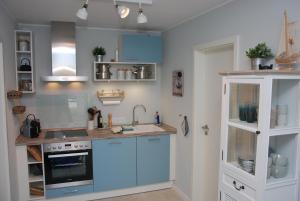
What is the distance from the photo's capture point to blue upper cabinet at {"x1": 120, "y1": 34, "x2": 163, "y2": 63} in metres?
3.67

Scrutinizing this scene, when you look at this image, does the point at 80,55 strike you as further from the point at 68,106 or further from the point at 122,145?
the point at 122,145

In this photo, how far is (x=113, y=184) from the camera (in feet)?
11.2

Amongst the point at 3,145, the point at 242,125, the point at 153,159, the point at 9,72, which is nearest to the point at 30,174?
the point at 3,145

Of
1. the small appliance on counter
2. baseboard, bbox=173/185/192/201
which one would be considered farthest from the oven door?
baseboard, bbox=173/185/192/201

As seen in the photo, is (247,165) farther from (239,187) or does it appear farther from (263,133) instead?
(263,133)

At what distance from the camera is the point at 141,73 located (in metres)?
3.90

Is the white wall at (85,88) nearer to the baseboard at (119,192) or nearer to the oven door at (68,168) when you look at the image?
the oven door at (68,168)

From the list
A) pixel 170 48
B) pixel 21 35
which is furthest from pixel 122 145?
pixel 21 35

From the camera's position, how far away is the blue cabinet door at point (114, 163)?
3.31 metres

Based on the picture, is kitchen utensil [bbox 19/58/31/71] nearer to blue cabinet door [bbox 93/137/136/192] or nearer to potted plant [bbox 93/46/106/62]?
potted plant [bbox 93/46/106/62]

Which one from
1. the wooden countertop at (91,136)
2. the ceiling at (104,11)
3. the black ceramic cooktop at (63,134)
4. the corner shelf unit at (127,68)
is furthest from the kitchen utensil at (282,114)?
the black ceramic cooktop at (63,134)

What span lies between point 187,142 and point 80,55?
2.15 meters

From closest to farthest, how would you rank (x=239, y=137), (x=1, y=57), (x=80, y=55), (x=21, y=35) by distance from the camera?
(x=239, y=137) → (x=1, y=57) → (x=21, y=35) → (x=80, y=55)

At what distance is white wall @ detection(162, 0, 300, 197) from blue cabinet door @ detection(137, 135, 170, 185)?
199 mm
